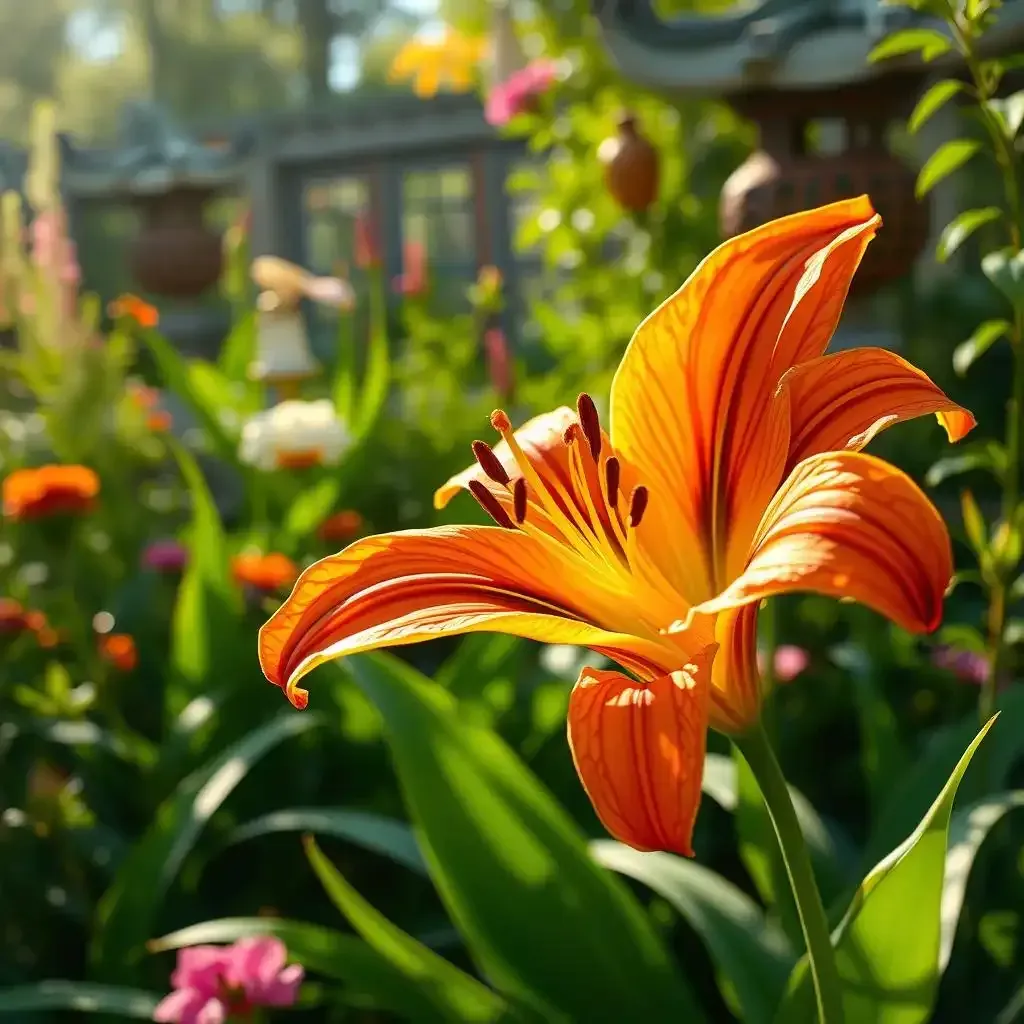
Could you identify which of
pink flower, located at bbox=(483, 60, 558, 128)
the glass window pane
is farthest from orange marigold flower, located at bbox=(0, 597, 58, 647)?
the glass window pane

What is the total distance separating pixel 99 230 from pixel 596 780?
567 inches

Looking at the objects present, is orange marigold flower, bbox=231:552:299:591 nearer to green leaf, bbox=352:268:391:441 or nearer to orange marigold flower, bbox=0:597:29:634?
orange marigold flower, bbox=0:597:29:634

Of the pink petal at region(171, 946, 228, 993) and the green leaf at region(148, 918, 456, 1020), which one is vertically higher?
the pink petal at region(171, 946, 228, 993)

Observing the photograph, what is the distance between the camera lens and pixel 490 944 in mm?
1084

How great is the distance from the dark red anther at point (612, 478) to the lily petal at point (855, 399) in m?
0.10

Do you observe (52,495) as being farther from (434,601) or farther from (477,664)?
(434,601)

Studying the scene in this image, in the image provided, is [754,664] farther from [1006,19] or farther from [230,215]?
[230,215]

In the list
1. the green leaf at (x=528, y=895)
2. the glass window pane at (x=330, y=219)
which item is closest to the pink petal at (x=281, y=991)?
the green leaf at (x=528, y=895)

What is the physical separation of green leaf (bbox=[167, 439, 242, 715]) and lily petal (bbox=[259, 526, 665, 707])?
1.23 m

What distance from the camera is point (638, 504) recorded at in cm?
66

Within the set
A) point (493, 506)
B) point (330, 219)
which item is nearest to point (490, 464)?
point (493, 506)

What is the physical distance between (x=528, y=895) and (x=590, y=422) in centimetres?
56

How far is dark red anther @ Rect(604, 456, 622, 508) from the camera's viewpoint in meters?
0.67

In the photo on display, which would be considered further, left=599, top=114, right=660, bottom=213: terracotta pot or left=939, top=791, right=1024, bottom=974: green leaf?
left=599, top=114, right=660, bottom=213: terracotta pot
